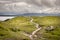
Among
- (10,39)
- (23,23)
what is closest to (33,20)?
(23,23)

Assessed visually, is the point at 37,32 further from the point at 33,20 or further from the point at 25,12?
the point at 25,12

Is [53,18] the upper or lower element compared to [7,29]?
upper

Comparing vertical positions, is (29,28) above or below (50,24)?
below

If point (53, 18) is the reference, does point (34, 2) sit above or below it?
above

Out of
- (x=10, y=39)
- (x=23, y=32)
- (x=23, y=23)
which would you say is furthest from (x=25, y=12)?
(x=10, y=39)

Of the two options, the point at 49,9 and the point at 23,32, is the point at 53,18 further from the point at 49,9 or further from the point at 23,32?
the point at 23,32

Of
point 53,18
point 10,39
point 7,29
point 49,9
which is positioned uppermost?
point 49,9
